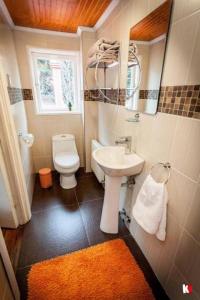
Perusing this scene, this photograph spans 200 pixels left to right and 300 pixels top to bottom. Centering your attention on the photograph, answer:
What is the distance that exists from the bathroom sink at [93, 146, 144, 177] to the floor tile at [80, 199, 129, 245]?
0.76m

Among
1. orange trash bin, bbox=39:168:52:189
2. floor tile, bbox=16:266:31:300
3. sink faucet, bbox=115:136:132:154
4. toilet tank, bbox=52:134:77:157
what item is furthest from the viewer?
toilet tank, bbox=52:134:77:157

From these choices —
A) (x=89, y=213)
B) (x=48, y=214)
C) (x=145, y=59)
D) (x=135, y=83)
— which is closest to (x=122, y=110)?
(x=135, y=83)

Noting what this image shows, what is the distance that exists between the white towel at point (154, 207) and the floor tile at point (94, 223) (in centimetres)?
64

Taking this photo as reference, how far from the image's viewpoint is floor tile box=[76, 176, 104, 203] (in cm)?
218

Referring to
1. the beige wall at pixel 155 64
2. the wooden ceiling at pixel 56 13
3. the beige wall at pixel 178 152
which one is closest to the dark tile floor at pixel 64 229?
the beige wall at pixel 178 152

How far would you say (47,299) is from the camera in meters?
1.11

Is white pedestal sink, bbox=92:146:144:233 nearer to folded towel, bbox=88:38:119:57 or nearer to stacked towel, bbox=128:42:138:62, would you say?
stacked towel, bbox=128:42:138:62

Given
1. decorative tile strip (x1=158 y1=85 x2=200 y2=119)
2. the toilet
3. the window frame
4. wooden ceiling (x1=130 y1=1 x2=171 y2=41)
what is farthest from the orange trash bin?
wooden ceiling (x1=130 y1=1 x2=171 y2=41)

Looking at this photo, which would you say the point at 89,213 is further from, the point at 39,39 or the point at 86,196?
the point at 39,39

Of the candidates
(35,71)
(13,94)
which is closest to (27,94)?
(35,71)

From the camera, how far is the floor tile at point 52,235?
1.42m

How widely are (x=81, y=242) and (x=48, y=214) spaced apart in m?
0.58

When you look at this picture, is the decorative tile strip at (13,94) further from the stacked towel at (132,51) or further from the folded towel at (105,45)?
the stacked towel at (132,51)

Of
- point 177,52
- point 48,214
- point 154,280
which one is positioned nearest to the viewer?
point 177,52
